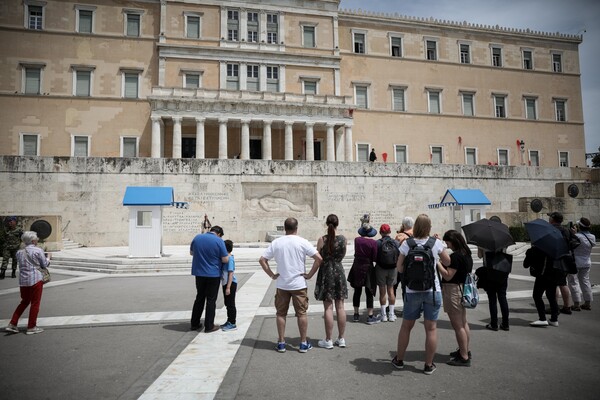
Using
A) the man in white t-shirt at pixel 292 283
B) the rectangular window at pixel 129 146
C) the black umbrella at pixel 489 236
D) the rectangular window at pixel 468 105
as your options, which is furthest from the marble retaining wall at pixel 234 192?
the rectangular window at pixel 468 105

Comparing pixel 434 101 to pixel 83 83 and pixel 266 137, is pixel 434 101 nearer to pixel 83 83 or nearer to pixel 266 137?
pixel 266 137

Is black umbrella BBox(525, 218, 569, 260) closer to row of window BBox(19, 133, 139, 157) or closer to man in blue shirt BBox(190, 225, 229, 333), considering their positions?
man in blue shirt BBox(190, 225, 229, 333)

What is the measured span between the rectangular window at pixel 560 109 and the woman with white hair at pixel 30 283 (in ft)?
170

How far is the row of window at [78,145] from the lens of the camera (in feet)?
103

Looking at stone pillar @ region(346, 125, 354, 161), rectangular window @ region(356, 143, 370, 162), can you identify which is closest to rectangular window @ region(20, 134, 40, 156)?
stone pillar @ region(346, 125, 354, 161)

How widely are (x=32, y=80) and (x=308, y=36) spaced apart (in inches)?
1012

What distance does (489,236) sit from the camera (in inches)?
235

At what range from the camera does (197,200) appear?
20.3 metres

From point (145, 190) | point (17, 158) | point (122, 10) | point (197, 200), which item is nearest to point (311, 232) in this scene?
point (197, 200)

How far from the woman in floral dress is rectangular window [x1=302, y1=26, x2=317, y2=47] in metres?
35.1

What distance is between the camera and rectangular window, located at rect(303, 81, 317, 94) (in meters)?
36.3

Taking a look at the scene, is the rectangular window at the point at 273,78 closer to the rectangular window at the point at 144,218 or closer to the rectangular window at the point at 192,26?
the rectangular window at the point at 192,26

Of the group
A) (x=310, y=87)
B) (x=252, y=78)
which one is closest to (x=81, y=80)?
(x=252, y=78)

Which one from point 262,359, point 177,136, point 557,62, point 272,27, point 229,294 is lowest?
point 262,359
